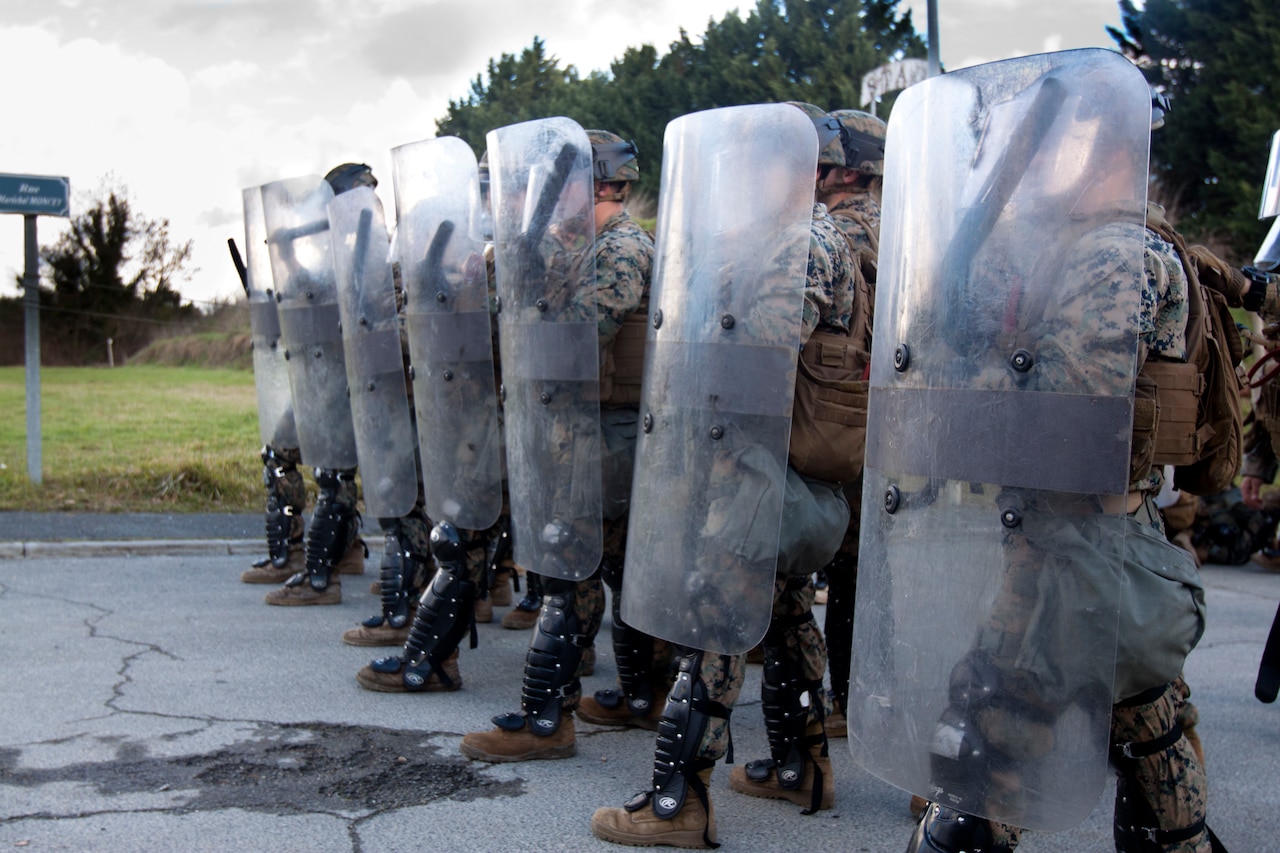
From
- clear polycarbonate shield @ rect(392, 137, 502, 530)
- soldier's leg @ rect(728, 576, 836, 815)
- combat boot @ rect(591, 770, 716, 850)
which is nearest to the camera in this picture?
combat boot @ rect(591, 770, 716, 850)

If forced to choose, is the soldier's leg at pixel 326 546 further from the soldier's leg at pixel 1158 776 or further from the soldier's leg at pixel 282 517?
the soldier's leg at pixel 1158 776

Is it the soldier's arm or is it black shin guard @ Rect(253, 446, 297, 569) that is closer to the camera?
the soldier's arm

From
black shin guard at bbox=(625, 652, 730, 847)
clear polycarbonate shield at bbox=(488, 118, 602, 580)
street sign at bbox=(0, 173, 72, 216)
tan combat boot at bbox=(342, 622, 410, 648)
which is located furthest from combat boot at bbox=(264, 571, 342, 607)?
street sign at bbox=(0, 173, 72, 216)

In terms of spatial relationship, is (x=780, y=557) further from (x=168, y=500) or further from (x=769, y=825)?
(x=168, y=500)

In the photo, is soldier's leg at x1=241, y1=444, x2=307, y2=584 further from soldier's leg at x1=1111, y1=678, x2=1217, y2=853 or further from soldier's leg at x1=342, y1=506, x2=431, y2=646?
soldier's leg at x1=1111, y1=678, x2=1217, y2=853

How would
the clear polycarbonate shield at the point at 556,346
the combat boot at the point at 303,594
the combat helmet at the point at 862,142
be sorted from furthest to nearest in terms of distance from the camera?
the combat boot at the point at 303,594
the combat helmet at the point at 862,142
the clear polycarbonate shield at the point at 556,346

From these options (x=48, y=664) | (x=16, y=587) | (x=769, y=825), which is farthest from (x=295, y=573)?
(x=769, y=825)

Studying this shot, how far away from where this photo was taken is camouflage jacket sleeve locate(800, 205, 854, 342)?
10.4 ft

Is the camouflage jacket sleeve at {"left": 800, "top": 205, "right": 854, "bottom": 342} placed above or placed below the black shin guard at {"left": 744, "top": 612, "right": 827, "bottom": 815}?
above

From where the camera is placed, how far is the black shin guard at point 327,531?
6.39m

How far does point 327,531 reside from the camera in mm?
6488

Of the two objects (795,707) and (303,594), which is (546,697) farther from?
(303,594)

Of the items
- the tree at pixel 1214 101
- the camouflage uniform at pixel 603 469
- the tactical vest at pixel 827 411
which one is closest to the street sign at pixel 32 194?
the camouflage uniform at pixel 603 469

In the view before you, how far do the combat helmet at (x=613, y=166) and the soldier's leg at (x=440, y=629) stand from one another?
139 centimetres
